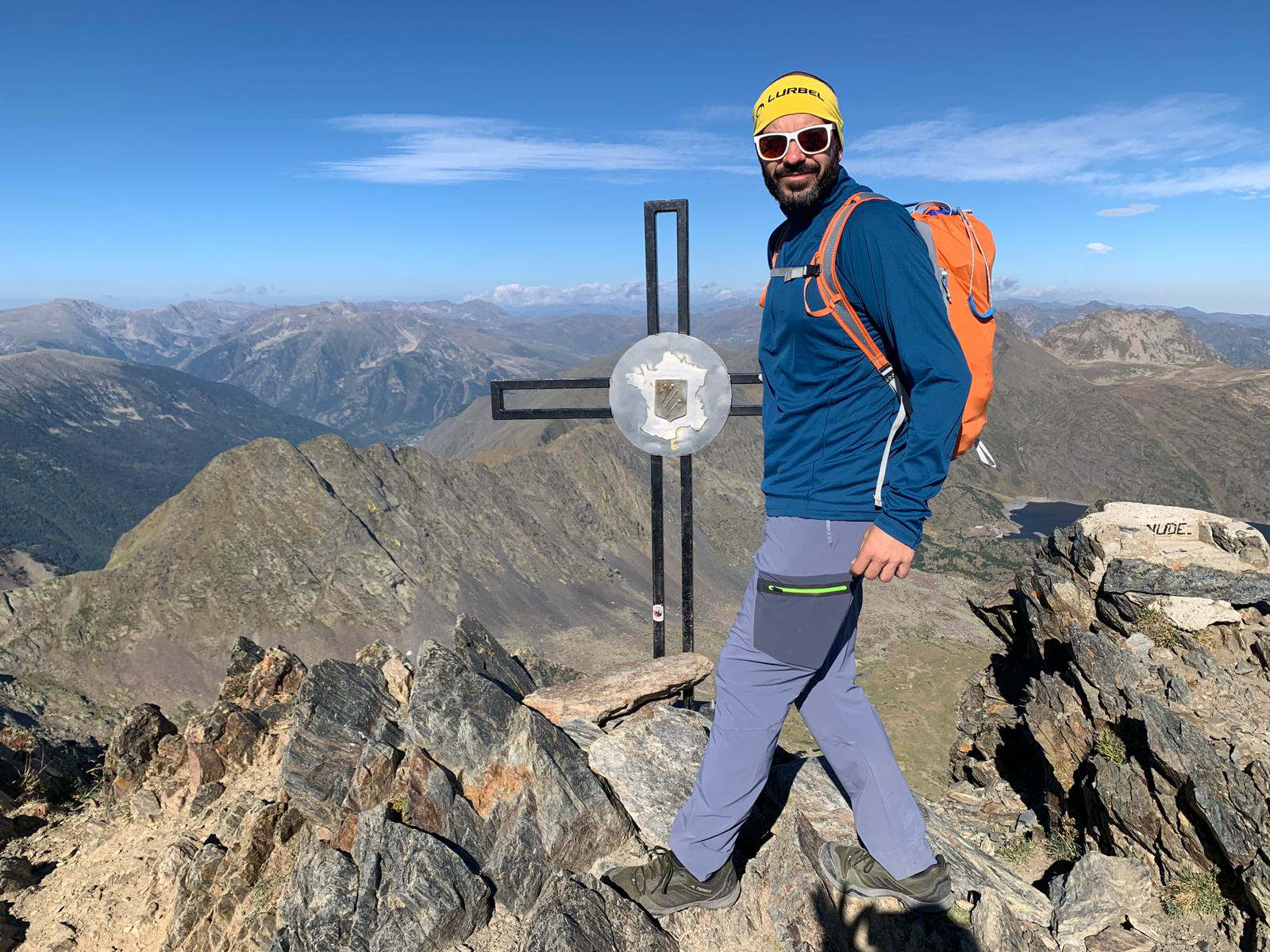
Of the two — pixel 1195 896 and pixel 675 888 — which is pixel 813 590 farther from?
pixel 1195 896

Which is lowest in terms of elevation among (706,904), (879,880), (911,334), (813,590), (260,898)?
(260,898)

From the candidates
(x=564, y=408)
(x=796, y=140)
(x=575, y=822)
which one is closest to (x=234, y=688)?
(x=564, y=408)

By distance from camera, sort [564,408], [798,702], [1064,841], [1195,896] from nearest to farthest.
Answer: [798,702]
[1195,896]
[564,408]
[1064,841]

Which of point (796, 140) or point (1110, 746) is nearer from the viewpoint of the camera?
point (796, 140)

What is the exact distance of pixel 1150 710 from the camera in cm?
773

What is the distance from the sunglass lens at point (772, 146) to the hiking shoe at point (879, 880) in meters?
4.96

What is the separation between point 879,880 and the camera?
4.99 metres

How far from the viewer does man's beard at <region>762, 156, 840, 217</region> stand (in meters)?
4.00

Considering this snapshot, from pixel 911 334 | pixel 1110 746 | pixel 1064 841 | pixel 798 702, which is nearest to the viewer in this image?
pixel 911 334

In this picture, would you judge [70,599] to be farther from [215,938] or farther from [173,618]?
[215,938]

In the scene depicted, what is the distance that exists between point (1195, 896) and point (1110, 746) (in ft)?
7.75

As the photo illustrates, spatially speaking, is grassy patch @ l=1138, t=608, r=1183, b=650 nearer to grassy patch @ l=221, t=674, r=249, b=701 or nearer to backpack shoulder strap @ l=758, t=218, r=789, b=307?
backpack shoulder strap @ l=758, t=218, r=789, b=307

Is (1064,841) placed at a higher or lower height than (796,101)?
lower

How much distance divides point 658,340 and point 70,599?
2986 inches
